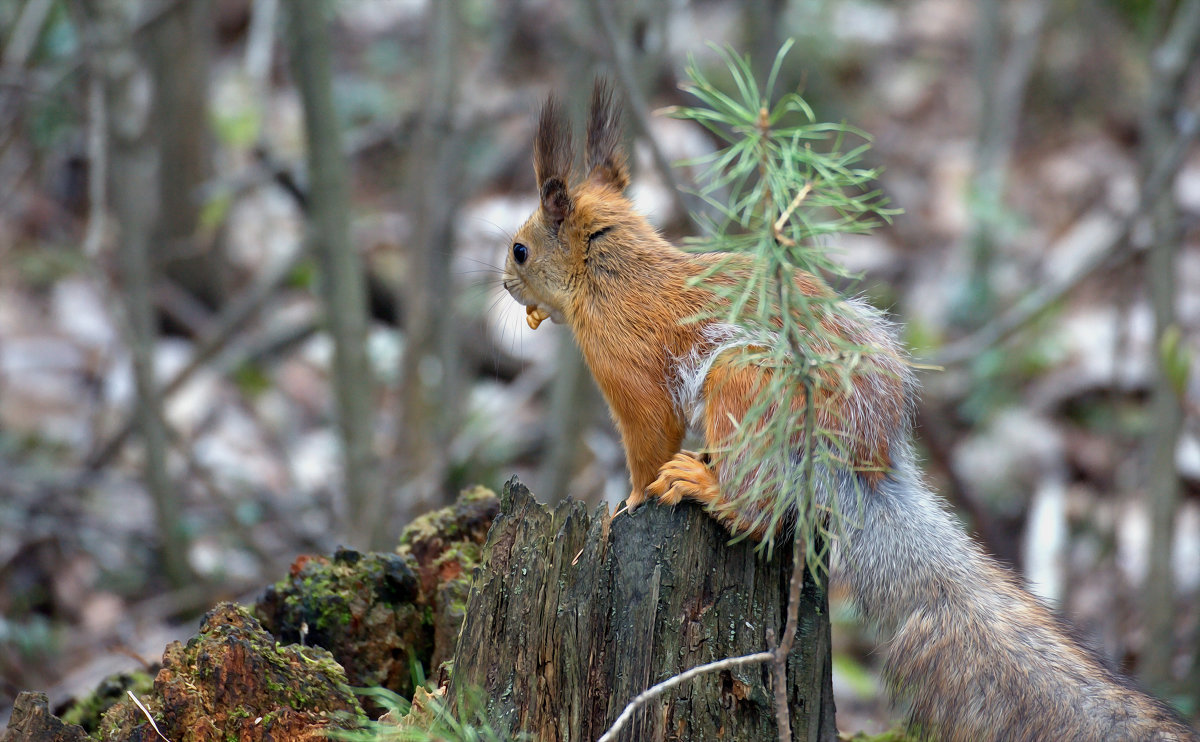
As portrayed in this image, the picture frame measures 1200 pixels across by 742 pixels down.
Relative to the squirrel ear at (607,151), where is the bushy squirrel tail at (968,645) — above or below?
below

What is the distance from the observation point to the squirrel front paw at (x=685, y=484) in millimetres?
1921

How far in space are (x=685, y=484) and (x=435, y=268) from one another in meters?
2.91

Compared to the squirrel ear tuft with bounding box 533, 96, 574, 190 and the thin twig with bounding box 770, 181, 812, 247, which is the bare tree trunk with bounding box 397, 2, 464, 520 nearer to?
the squirrel ear tuft with bounding box 533, 96, 574, 190

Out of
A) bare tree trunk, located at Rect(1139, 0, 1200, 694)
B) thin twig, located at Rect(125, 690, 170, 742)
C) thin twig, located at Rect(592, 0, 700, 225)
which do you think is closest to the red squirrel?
thin twig, located at Rect(592, 0, 700, 225)

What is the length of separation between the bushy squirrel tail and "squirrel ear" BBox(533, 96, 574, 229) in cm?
100

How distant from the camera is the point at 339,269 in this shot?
154 inches

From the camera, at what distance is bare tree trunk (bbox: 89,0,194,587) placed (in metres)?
3.59

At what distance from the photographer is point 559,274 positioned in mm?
2502

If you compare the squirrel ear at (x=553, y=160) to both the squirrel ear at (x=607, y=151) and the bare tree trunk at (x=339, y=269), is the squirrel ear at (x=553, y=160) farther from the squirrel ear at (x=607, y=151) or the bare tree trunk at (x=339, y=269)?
the bare tree trunk at (x=339, y=269)

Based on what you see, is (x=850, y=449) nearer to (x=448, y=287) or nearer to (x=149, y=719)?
(x=149, y=719)

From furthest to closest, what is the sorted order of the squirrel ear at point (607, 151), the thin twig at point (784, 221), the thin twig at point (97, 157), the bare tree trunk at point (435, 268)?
the bare tree trunk at point (435, 268)
the thin twig at point (97, 157)
the squirrel ear at point (607, 151)
the thin twig at point (784, 221)

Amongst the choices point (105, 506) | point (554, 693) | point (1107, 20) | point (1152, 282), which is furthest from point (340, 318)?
point (1107, 20)

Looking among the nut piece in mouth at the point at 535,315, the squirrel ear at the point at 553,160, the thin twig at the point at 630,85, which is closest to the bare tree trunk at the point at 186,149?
the thin twig at the point at 630,85

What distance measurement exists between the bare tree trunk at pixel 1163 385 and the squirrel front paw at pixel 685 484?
8.10ft
